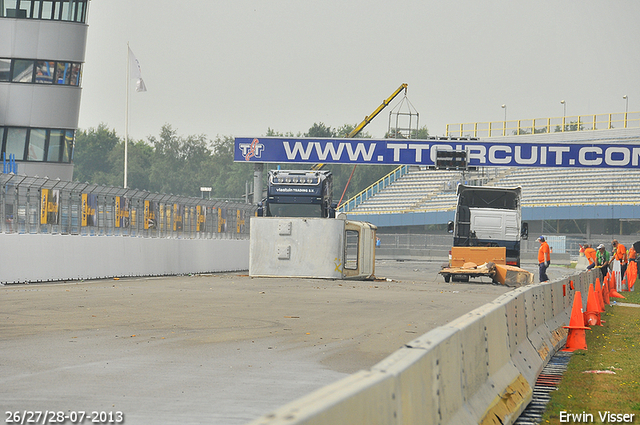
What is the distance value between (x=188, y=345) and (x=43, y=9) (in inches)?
1345

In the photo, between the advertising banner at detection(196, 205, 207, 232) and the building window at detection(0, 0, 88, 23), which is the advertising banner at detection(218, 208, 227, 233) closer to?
the advertising banner at detection(196, 205, 207, 232)

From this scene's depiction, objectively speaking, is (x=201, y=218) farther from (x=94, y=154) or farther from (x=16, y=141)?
(x=94, y=154)

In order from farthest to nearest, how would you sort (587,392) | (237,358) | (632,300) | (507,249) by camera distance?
(507,249), (632,300), (237,358), (587,392)

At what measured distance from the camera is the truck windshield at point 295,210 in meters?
30.6

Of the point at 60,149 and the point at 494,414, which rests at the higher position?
the point at 60,149

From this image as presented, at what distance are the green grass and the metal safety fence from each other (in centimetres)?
1391

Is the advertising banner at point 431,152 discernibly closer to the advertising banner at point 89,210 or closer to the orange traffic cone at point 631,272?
the orange traffic cone at point 631,272

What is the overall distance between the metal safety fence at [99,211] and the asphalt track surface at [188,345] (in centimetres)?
220

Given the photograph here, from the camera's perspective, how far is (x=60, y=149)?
4197cm

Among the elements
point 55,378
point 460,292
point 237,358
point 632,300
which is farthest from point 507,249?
point 55,378

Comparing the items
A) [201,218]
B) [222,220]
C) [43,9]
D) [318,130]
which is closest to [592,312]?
[201,218]

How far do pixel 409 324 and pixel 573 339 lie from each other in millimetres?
2539

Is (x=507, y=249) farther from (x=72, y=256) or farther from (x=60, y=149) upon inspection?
(x=60, y=149)

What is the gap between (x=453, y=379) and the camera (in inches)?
216
